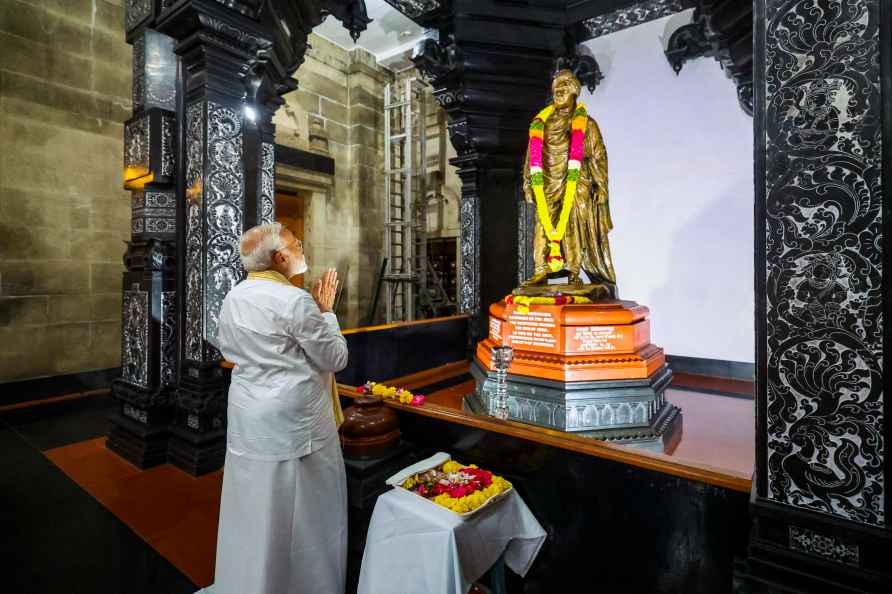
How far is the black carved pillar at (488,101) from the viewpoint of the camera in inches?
196

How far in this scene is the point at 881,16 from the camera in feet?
3.86

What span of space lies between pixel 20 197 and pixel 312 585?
4.99 metres

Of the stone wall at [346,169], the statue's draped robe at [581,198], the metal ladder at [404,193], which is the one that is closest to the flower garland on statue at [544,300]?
the statue's draped robe at [581,198]

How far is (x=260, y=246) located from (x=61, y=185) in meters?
4.62

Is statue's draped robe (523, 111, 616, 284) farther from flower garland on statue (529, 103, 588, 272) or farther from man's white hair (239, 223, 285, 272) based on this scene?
man's white hair (239, 223, 285, 272)

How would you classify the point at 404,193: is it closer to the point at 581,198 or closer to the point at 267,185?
the point at 267,185

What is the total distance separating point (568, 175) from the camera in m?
3.43

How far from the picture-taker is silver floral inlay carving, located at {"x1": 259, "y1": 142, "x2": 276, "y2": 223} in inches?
155

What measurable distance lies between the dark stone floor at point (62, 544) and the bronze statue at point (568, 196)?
8.78 feet

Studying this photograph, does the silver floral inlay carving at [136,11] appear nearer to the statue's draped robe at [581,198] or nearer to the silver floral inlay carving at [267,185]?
the silver floral inlay carving at [267,185]

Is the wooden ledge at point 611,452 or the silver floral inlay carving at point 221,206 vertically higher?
the silver floral inlay carving at point 221,206

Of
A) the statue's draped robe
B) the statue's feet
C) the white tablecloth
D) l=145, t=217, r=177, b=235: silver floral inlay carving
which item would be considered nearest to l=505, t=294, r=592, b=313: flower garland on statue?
the statue's feet

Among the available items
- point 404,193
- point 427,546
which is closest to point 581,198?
point 427,546

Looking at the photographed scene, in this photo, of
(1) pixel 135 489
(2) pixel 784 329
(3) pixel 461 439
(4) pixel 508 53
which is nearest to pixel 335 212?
(4) pixel 508 53
